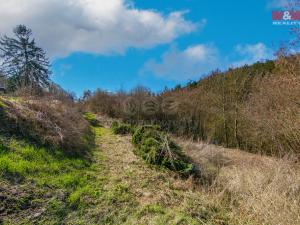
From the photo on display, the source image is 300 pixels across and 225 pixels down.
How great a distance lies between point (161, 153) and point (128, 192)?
2.76 m

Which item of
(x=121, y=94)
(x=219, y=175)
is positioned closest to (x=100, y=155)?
(x=219, y=175)

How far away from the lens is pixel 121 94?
25984mm

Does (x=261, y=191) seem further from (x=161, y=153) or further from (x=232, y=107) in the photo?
(x=232, y=107)

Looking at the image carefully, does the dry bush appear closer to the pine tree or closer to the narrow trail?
the narrow trail

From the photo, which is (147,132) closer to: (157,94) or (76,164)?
(76,164)

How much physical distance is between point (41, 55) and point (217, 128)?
22788 mm

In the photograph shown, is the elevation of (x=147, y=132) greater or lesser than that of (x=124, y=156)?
greater

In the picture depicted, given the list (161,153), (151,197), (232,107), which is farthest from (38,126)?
(232,107)

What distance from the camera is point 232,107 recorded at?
2067cm

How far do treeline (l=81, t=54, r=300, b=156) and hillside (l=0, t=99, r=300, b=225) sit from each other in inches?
159

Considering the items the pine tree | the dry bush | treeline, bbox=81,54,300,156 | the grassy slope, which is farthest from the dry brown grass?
the pine tree

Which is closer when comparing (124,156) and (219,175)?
(219,175)

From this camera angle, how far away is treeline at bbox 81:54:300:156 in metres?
11.7

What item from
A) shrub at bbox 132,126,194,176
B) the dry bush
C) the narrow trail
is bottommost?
the narrow trail
